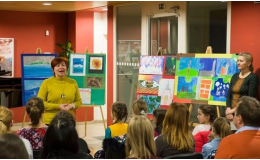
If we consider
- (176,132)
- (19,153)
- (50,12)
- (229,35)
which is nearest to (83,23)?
(50,12)

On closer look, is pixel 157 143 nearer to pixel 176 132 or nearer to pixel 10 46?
pixel 176 132

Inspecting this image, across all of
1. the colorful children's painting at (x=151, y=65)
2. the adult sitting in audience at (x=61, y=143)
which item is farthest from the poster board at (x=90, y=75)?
the adult sitting in audience at (x=61, y=143)

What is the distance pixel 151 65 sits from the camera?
23.3ft

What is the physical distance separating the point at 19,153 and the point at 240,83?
12.6 feet

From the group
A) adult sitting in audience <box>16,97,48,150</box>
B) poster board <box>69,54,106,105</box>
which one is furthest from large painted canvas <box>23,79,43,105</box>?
adult sitting in audience <box>16,97,48,150</box>

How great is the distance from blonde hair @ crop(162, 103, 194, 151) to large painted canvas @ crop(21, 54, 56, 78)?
4597mm

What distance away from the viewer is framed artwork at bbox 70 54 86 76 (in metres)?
7.92

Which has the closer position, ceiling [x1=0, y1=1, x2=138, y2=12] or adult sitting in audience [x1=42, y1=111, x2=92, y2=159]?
adult sitting in audience [x1=42, y1=111, x2=92, y2=159]

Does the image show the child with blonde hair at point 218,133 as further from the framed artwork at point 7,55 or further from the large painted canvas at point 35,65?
the framed artwork at point 7,55

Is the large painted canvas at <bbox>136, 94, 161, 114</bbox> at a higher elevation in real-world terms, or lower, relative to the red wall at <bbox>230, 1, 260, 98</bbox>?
lower

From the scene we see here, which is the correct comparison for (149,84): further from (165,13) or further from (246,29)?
(246,29)

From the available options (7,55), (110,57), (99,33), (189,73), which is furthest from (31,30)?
(189,73)

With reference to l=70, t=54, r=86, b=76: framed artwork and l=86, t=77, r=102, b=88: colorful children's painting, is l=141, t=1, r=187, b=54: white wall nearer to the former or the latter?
l=86, t=77, r=102, b=88: colorful children's painting

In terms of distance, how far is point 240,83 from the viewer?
5.69 metres
